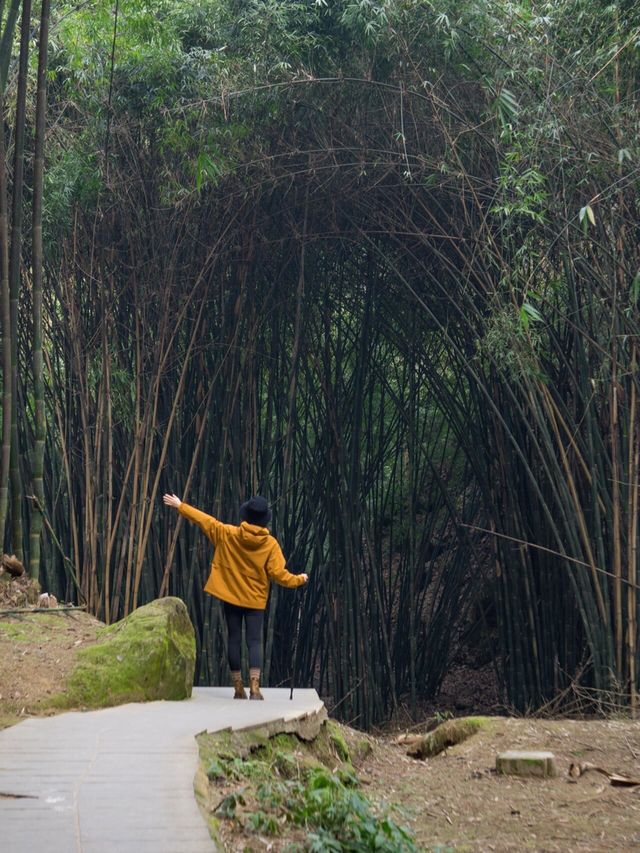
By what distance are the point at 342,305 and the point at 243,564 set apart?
3.17 meters

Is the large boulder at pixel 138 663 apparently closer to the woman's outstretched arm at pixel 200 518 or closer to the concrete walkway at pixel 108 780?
the concrete walkway at pixel 108 780

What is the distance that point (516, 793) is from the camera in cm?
374

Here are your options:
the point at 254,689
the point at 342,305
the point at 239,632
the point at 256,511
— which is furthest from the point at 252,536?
the point at 342,305

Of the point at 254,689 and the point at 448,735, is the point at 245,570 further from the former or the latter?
the point at 448,735

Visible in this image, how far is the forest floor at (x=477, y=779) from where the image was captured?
3.22m

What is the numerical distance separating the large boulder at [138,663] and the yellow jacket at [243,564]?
0.26 meters

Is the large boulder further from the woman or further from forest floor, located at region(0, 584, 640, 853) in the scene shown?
the woman

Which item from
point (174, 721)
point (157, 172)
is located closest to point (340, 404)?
point (157, 172)

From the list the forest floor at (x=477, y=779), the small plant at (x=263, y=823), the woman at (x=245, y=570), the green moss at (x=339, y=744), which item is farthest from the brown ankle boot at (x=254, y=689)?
the small plant at (x=263, y=823)

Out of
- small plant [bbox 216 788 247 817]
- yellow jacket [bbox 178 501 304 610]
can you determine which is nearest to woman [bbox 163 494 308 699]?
yellow jacket [bbox 178 501 304 610]

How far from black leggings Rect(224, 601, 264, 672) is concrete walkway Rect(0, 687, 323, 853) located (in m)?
0.74

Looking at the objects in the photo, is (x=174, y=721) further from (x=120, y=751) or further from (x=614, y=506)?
(x=614, y=506)

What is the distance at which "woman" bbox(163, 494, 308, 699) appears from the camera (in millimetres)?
4918

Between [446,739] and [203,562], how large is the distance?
8.68ft
